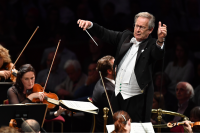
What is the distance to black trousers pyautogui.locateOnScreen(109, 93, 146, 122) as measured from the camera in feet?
9.39

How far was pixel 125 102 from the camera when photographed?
2875 mm

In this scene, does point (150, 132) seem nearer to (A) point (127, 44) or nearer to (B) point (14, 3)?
(A) point (127, 44)

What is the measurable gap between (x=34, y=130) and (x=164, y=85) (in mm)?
2703

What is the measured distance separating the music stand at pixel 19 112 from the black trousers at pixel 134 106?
624 mm

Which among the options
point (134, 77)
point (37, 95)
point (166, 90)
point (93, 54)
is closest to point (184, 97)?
point (166, 90)

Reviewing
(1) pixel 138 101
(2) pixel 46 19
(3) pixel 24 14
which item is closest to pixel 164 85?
(1) pixel 138 101

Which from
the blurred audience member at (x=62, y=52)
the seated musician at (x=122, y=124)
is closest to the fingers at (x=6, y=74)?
the seated musician at (x=122, y=124)

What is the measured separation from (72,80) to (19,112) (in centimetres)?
235

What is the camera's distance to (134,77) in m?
2.83

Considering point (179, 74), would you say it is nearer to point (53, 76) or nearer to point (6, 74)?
point (53, 76)

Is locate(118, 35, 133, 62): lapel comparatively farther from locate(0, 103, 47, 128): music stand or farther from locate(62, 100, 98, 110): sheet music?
locate(0, 103, 47, 128): music stand

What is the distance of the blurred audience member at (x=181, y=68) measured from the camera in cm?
492

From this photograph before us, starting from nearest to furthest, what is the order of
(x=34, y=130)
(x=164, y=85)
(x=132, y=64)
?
(x=34, y=130)
(x=132, y=64)
(x=164, y=85)

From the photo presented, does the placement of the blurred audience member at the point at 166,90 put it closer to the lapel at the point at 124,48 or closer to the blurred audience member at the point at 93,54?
the blurred audience member at the point at 93,54
